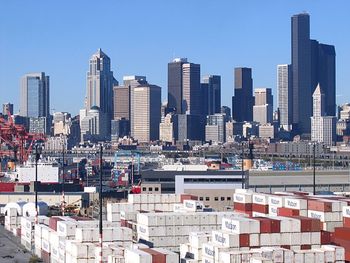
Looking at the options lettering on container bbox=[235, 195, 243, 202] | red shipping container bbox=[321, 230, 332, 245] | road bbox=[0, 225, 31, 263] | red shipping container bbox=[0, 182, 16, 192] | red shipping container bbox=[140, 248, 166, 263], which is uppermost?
lettering on container bbox=[235, 195, 243, 202]

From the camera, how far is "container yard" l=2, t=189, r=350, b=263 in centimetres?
3394

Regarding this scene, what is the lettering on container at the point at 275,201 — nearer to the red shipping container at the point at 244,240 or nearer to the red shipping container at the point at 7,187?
the red shipping container at the point at 244,240

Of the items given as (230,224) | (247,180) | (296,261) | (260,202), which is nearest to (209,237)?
(230,224)

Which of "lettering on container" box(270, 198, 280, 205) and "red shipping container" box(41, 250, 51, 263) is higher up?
"lettering on container" box(270, 198, 280, 205)

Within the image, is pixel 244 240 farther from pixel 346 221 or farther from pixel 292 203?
pixel 292 203

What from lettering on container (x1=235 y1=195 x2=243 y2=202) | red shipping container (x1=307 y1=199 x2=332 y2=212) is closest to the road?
lettering on container (x1=235 y1=195 x2=243 y2=202)

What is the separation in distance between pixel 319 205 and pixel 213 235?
7731 millimetres

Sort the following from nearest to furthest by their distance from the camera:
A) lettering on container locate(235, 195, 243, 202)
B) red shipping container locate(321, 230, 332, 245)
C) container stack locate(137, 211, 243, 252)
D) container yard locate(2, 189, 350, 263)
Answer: container yard locate(2, 189, 350, 263) < red shipping container locate(321, 230, 332, 245) < container stack locate(137, 211, 243, 252) < lettering on container locate(235, 195, 243, 202)

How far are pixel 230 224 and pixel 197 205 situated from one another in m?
14.7

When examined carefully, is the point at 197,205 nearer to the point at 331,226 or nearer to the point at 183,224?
the point at 183,224

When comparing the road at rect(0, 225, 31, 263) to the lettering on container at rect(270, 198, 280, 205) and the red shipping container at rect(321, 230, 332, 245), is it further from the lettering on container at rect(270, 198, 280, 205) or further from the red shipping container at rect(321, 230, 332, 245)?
the red shipping container at rect(321, 230, 332, 245)

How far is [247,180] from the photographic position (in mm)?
81125

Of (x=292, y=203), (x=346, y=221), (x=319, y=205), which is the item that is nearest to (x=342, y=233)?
(x=346, y=221)

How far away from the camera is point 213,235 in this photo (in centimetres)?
3575
